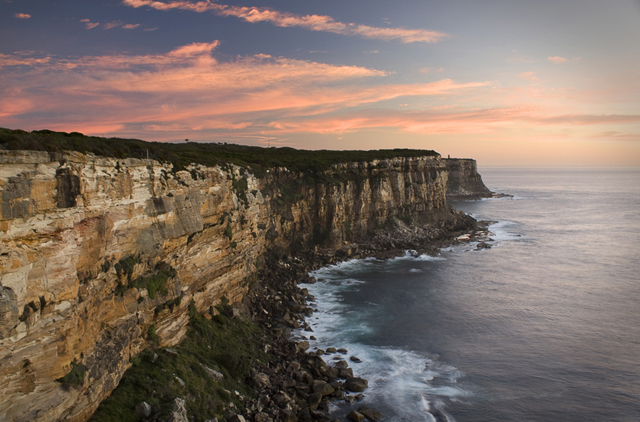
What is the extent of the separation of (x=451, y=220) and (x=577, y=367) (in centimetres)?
5199

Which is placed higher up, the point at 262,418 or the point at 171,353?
the point at 171,353

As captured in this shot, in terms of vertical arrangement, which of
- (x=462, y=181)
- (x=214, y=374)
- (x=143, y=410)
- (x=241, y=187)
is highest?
(x=462, y=181)

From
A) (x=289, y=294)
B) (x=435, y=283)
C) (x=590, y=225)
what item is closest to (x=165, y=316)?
(x=289, y=294)

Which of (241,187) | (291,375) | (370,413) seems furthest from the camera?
(241,187)

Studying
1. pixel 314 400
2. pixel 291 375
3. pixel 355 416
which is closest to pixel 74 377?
pixel 314 400

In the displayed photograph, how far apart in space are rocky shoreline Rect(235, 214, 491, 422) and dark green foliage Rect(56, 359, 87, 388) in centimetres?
736

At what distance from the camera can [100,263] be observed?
623 inches

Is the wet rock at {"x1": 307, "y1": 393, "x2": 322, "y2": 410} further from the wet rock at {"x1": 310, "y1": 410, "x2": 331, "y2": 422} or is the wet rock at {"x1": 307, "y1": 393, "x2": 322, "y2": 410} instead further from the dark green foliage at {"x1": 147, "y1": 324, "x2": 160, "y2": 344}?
the dark green foliage at {"x1": 147, "y1": 324, "x2": 160, "y2": 344}

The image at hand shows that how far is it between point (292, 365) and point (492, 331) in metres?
18.0

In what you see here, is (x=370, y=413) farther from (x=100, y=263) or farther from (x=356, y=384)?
(x=100, y=263)

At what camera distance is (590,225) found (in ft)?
267

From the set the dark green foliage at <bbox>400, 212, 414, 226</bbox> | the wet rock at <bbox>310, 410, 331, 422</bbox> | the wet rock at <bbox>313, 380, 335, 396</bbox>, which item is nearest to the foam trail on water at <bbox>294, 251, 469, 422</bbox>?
the wet rock at <bbox>313, 380, 335, 396</bbox>

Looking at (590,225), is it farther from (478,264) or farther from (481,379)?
(481,379)

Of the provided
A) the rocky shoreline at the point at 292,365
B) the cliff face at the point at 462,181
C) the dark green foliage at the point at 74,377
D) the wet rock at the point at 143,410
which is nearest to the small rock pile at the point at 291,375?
the rocky shoreline at the point at 292,365
